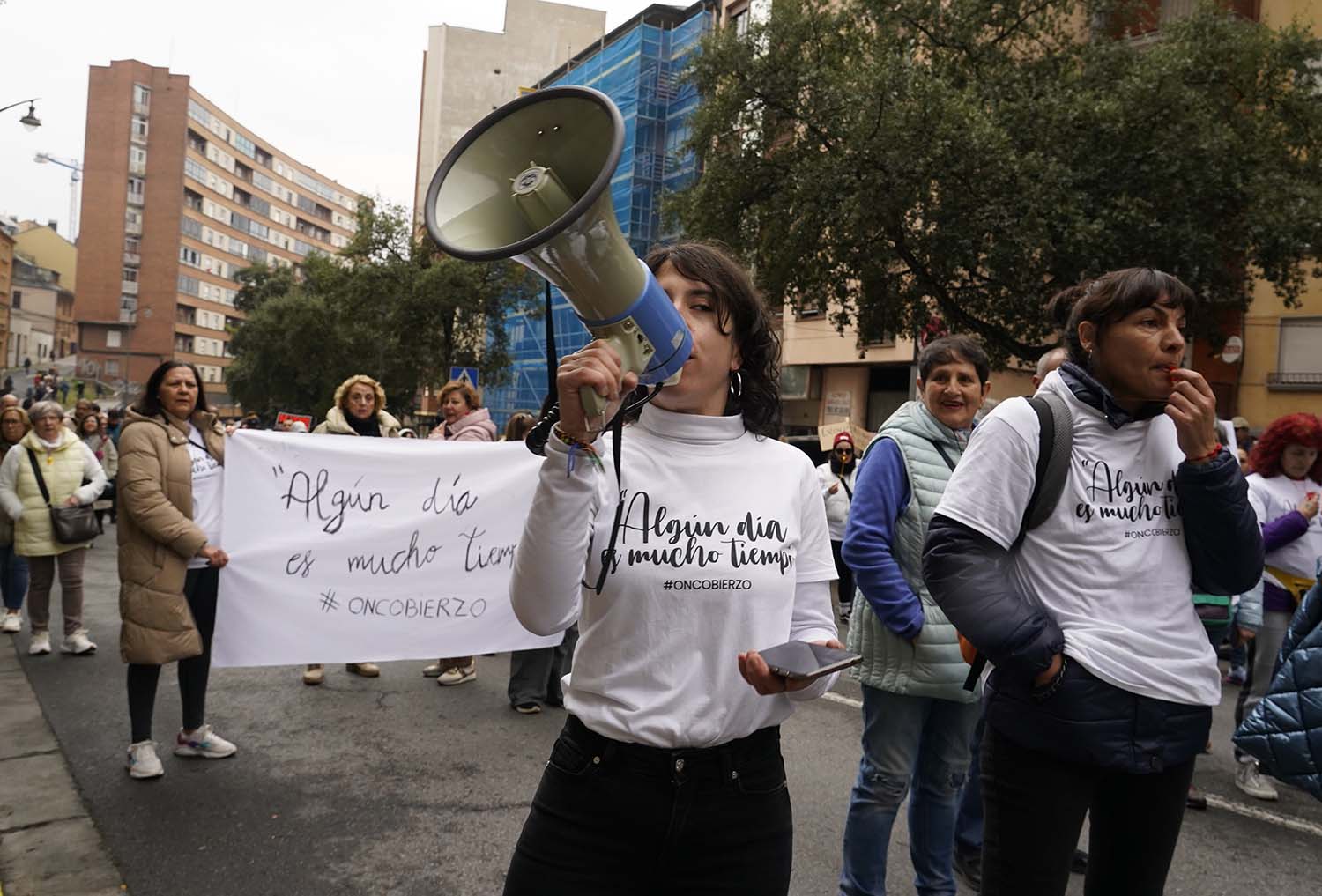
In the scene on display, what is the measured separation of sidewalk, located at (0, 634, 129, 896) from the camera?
3508mm

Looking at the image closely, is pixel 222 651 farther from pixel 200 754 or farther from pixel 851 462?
pixel 851 462

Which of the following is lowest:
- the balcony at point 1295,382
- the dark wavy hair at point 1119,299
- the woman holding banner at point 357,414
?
the woman holding banner at point 357,414

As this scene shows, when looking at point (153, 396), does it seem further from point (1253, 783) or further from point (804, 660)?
point (1253, 783)

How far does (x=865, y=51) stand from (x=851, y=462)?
8.72 m

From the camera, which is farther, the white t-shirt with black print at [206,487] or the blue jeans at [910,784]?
the white t-shirt with black print at [206,487]

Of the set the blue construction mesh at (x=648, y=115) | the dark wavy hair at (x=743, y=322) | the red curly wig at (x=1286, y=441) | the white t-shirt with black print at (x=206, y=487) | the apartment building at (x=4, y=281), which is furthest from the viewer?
the apartment building at (x=4, y=281)

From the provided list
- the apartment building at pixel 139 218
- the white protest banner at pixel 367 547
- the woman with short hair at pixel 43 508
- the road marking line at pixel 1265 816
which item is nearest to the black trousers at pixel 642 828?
the white protest banner at pixel 367 547

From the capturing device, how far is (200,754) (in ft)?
16.0

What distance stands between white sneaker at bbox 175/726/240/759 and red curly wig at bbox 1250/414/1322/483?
5.64 meters

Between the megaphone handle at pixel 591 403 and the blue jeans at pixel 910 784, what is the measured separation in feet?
6.65

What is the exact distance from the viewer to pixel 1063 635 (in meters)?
2.15

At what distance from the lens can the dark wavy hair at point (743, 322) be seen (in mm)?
1978

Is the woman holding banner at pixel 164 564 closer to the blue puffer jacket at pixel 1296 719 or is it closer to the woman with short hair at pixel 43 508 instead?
Result: the woman with short hair at pixel 43 508

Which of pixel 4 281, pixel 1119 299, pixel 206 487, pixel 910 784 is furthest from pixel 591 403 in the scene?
pixel 4 281
